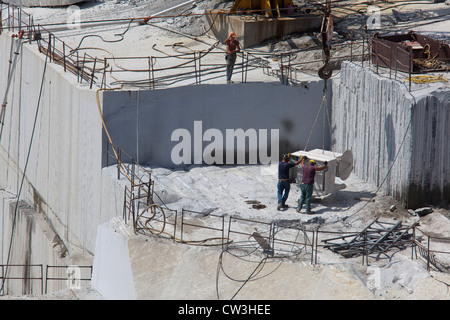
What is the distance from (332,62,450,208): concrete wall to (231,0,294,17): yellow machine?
18.3ft

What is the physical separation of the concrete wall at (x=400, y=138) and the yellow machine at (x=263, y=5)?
5581 millimetres

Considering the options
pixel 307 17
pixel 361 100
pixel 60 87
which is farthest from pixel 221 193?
pixel 307 17

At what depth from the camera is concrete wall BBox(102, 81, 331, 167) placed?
2181 centimetres

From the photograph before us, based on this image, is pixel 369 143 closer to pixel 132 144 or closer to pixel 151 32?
pixel 132 144

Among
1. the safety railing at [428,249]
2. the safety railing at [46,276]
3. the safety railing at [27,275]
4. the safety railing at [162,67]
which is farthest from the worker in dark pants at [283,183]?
the safety railing at [27,275]

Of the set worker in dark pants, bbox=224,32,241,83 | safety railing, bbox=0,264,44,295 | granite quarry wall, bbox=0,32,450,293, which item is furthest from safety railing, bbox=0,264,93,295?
worker in dark pants, bbox=224,32,241,83

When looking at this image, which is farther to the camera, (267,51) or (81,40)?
(81,40)

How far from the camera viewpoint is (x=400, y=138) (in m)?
19.6

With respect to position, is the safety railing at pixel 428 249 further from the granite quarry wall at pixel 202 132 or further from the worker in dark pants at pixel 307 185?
the worker in dark pants at pixel 307 185

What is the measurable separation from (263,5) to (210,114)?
562cm

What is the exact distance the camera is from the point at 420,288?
51.2 ft

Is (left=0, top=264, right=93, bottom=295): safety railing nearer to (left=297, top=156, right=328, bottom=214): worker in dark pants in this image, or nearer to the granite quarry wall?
the granite quarry wall

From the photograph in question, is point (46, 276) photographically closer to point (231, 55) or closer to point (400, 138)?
point (231, 55)

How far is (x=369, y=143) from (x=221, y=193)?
3638 millimetres
